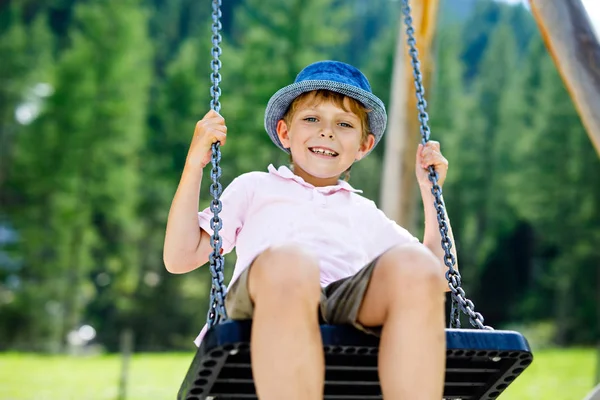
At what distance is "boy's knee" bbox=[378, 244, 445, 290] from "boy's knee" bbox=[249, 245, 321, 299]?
0.14 metres

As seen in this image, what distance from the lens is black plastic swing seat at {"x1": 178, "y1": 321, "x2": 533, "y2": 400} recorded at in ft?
4.96

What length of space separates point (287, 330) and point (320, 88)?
2.43ft

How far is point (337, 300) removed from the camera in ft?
5.44

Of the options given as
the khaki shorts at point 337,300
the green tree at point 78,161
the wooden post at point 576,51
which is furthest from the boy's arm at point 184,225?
the green tree at point 78,161

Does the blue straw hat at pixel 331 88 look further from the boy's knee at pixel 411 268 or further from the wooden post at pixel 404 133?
the wooden post at pixel 404 133

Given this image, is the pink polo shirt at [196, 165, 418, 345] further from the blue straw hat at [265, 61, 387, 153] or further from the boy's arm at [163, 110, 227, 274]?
the blue straw hat at [265, 61, 387, 153]

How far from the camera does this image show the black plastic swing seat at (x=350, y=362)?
4.96ft

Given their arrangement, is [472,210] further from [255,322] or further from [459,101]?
[255,322]

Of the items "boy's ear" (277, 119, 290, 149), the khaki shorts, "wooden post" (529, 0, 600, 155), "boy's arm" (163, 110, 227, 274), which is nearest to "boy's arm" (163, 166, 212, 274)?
"boy's arm" (163, 110, 227, 274)

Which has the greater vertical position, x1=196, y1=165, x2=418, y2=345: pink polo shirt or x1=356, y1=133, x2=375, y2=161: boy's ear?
x1=356, y1=133, x2=375, y2=161: boy's ear

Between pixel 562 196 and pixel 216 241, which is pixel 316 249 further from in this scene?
pixel 562 196

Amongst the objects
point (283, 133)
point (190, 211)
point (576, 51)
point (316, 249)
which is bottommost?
point (316, 249)

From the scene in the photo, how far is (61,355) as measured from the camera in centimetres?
1262

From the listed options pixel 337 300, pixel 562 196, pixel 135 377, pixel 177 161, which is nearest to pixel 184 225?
pixel 337 300
